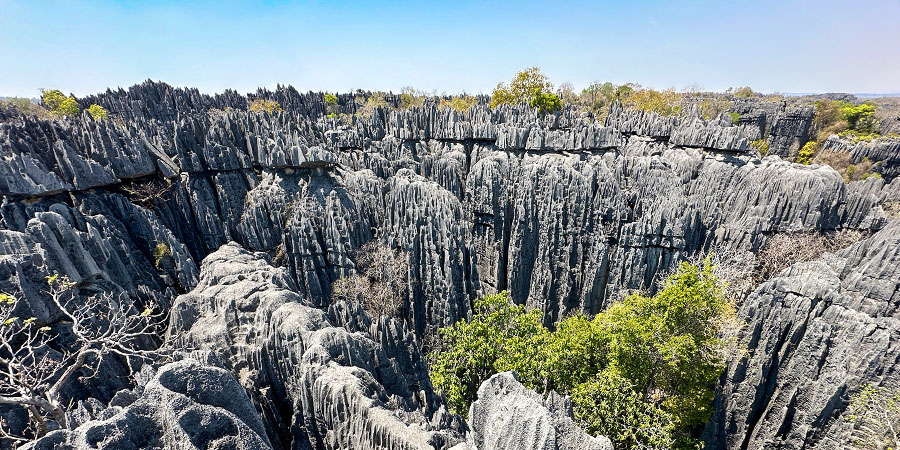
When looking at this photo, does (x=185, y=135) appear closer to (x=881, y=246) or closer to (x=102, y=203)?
(x=102, y=203)

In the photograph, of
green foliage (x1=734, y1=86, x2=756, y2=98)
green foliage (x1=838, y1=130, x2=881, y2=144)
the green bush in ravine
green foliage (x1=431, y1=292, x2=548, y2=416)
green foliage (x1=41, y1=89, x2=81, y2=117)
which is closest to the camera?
the green bush in ravine

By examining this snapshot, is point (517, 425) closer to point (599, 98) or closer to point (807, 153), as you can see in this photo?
point (807, 153)

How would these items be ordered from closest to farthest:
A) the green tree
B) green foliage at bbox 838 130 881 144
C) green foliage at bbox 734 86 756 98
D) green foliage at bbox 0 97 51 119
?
green foliage at bbox 0 97 51 119 < the green tree < green foliage at bbox 838 130 881 144 < green foliage at bbox 734 86 756 98

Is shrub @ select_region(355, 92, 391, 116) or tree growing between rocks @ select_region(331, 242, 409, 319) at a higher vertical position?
shrub @ select_region(355, 92, 391, 116)

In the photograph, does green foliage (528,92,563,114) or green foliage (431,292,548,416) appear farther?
green foliage (528,92,563,114)

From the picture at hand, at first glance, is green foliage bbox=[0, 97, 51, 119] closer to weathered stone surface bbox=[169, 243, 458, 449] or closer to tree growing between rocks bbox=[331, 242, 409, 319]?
tree growing between rocks bbox=[331, 242, 409, 319]

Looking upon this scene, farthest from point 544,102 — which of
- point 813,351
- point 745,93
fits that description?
point 745,93

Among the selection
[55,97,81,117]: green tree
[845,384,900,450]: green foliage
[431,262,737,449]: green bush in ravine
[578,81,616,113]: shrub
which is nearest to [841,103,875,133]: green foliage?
[578,81,616,113]: shrub
